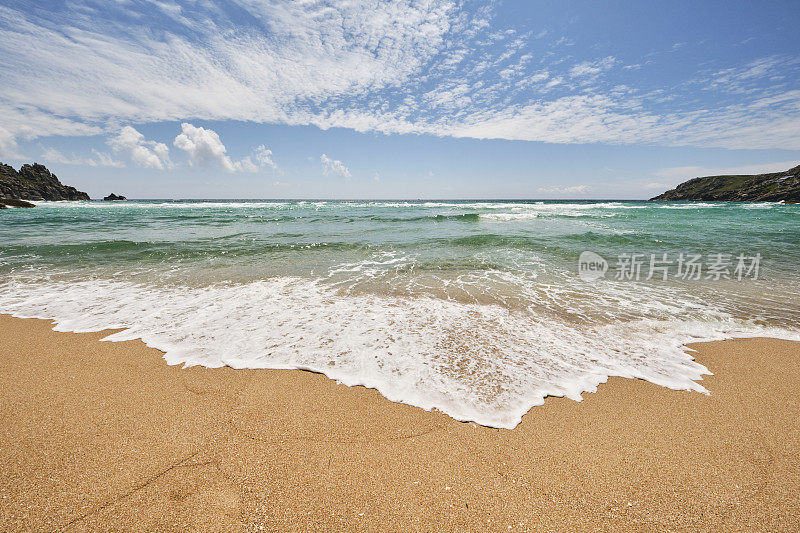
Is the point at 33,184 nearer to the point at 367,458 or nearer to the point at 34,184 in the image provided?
the point at 34,184

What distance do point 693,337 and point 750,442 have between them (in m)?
2.63

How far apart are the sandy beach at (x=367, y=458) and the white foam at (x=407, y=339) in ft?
0.87

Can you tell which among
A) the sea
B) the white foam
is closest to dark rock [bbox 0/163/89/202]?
the sea

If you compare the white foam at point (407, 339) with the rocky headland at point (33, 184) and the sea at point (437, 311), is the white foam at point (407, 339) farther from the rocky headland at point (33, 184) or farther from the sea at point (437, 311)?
the rocky headland at point (33, 184)

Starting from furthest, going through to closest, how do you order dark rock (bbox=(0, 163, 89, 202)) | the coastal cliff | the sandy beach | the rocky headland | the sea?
dark rock (bbox=(0, 163, 89, 202)) → the rocky headland → the coastal cliff → the sea → the sandy beach

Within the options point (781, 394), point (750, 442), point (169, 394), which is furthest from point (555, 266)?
point (169, 394)

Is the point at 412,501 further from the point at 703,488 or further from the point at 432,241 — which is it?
the point at 432,241

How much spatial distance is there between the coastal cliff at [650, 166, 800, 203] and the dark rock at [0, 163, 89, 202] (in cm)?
15342

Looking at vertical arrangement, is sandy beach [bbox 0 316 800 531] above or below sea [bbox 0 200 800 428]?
below

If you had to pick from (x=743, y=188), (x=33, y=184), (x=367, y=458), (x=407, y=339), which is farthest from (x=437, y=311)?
(x=33, y=184)

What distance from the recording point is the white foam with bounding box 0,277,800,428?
339 cm

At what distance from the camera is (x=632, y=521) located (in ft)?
6.42

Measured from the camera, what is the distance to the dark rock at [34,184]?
225 feet

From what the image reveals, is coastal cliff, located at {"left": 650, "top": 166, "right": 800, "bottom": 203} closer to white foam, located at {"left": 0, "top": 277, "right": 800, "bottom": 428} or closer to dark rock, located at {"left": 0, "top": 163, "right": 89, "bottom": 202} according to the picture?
white foam, located at {"left": 0, "top": 277, "right": 800, "bottom": 428}
